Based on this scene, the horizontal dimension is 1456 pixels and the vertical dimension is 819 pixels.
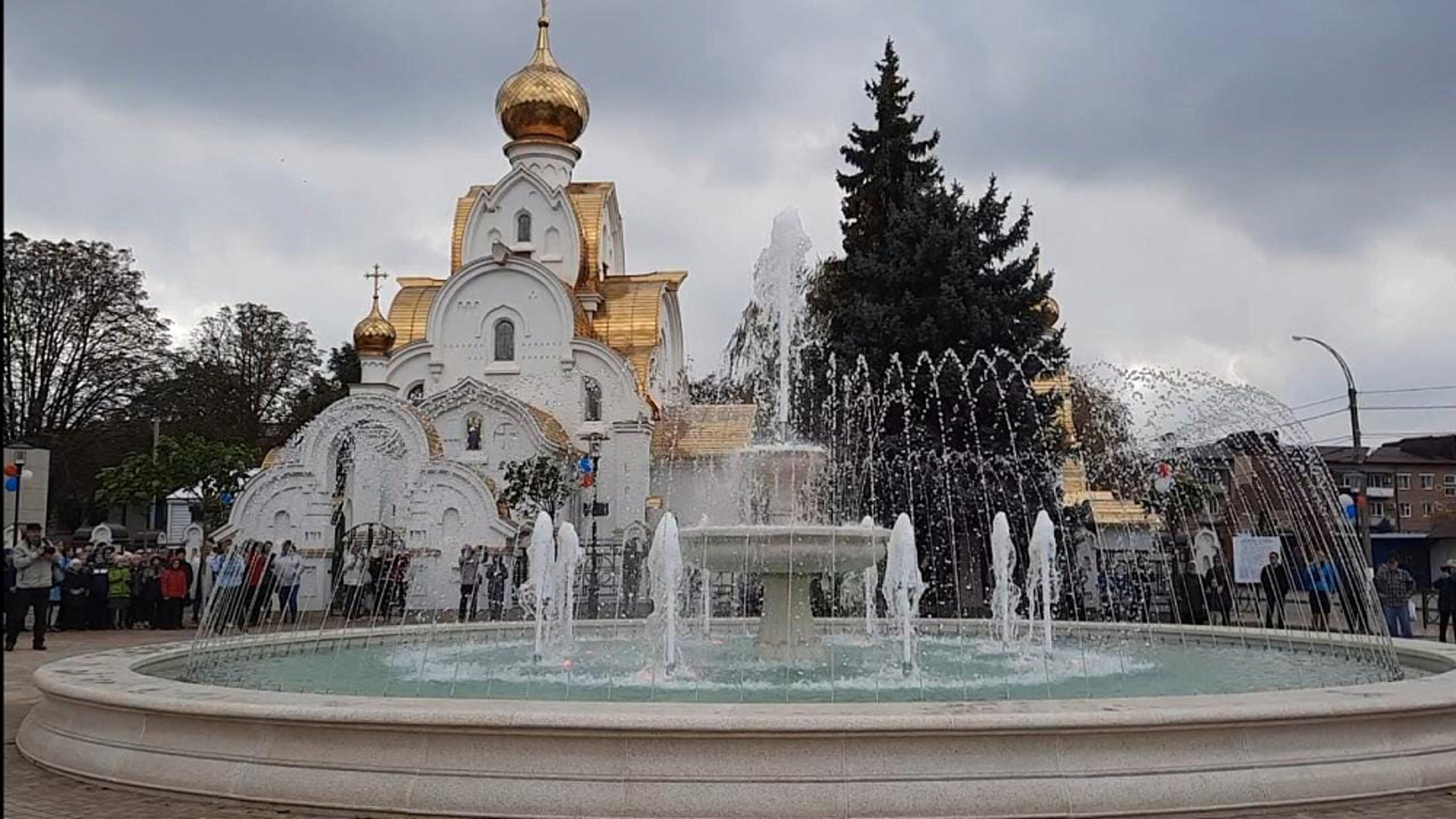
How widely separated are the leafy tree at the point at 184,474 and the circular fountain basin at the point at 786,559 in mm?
33367

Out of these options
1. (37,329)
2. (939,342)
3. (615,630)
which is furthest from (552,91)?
(615,630)

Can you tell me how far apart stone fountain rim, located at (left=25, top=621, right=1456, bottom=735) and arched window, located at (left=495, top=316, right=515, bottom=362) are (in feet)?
104

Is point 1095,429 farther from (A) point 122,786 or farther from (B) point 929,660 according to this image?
(A) point 122,786

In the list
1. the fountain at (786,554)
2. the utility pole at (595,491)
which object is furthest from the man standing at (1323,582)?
the utility pole at (595,491)

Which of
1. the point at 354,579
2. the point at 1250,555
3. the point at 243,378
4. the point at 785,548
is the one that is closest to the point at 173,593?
the point at 354,579

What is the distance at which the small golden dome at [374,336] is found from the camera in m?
39.8

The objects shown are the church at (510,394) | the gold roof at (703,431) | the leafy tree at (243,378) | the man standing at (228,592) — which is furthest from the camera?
the leafy tree at (243,378)

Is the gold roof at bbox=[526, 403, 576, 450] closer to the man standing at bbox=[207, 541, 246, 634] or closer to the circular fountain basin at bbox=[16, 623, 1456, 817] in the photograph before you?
the man standing at bbox=[207, 541, 246, 634]

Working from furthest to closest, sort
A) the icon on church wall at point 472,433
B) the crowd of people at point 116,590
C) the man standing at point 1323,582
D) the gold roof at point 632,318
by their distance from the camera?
the gold roof at point 632,318 → the icon on church wall at point 472,433 → the crowd of people at point 116,590 → the man standing at point 1323,582

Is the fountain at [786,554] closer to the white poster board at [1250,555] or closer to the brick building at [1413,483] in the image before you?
the white poster board at [1250,555]

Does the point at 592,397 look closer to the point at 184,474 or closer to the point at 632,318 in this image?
the point at 632,318

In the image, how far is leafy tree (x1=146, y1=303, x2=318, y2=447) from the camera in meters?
49.4

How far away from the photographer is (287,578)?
22.7 meters

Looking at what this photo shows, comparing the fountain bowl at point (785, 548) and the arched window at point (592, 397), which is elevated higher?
the arched window at point (592, 397)
